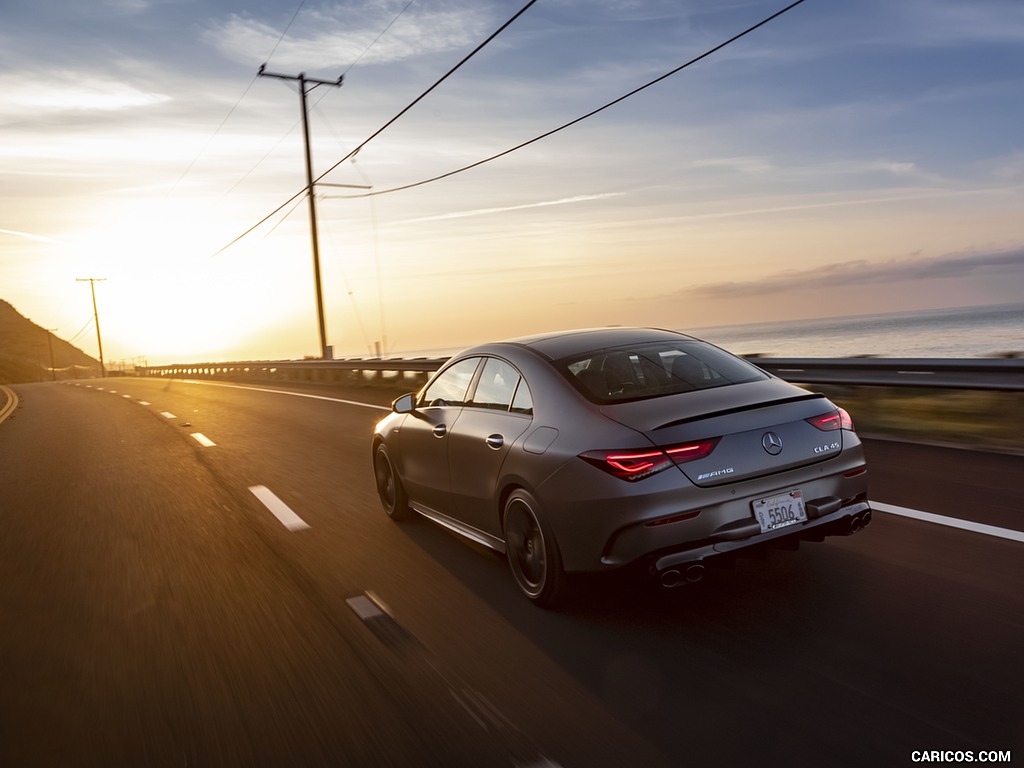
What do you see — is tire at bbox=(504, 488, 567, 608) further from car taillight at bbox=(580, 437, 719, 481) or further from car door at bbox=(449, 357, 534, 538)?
car taillight at bbox=(580, 437, 719, 481)

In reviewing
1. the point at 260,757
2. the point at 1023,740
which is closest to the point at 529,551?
the point at 260,757

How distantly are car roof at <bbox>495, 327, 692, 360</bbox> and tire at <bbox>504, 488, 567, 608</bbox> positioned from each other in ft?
3.02

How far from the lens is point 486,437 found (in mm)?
5195

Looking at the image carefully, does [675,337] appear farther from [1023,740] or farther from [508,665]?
[1023,740]

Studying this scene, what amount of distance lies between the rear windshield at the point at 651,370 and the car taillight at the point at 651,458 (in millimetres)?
491

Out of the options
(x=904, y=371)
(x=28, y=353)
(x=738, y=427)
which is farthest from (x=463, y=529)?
(x=28, y=353)

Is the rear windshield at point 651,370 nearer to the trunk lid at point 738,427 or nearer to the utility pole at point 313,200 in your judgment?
the trunk lid at point 738,427

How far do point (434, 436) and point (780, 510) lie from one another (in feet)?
8.39

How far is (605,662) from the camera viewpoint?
13.0 ft

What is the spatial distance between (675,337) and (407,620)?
240 cm

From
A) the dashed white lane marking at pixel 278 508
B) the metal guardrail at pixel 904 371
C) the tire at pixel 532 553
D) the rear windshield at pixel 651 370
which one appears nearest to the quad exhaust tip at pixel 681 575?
the tire at pixel 532 553

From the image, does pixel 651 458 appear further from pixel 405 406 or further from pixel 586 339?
pixel 405 406

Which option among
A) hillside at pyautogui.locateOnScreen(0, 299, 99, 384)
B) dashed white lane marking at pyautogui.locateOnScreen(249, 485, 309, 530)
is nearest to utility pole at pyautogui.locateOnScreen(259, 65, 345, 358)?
dashed white lane marking at pyautogui.locateOnScreen(249, 485, 309, 530)

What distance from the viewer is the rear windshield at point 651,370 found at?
186 inches
